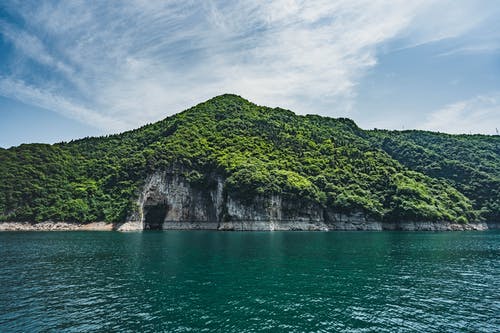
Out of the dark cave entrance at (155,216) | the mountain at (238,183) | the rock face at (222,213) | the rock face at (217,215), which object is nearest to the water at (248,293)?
the rock face at (222,213)

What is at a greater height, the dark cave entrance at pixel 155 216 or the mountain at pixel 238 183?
the mountain at pixel 238 183

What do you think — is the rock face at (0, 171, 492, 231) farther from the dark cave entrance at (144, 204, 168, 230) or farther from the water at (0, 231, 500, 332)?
the water at (0, 231, 500, 332)

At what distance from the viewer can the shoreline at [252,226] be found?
359 ft

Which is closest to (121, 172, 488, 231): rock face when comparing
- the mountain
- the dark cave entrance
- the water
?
the dark cave entrance

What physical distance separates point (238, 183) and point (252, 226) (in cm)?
1573

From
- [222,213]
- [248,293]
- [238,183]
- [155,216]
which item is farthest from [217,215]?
[248,293]

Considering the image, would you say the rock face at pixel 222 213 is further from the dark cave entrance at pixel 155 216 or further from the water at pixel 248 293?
the water at pixel 248 293

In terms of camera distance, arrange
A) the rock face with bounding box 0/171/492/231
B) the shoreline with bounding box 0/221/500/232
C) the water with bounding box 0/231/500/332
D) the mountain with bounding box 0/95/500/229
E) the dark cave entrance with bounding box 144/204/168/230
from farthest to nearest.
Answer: the dark cave entrance with bounding box 144/204/168/230 → the mountain with bounding box 0/95/500/229 → the rock face with bounding box 0/171/492/231 → the shoreline with bounding box 0/221/500/232 → the water with bounding box 0/231/500/332

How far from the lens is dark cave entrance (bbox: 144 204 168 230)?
124875 mm

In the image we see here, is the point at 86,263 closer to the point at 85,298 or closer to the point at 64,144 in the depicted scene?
the point at 85,298

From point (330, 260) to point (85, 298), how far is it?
97.9 feet

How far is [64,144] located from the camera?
7170 inches

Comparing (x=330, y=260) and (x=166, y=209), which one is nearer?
(x=330, y=260)

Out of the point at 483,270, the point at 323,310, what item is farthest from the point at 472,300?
the point at 483,270
